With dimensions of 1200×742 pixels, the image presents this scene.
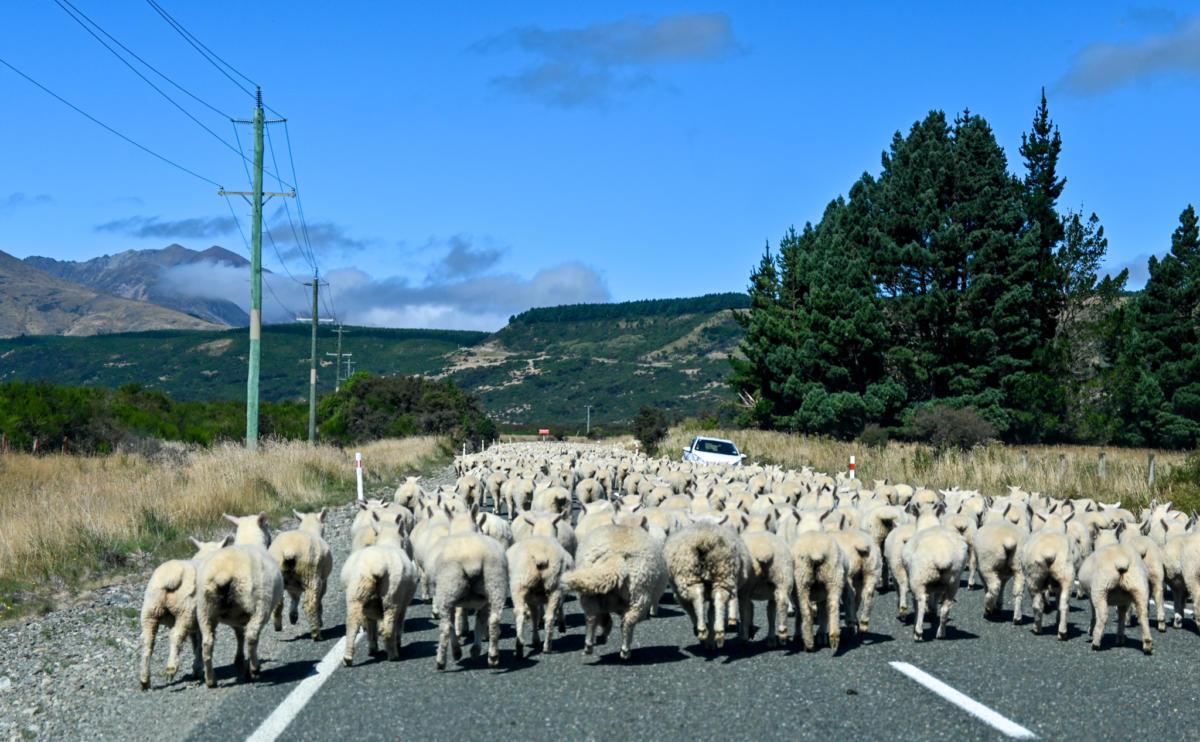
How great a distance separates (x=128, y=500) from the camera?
19.6 metres

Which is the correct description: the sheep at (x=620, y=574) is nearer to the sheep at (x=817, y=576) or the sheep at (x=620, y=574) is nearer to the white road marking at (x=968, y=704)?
the sheep at (x=817, y=576)

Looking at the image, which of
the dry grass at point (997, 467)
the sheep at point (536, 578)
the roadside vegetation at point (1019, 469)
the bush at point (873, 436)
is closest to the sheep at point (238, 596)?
the sheep at point (536, 578)

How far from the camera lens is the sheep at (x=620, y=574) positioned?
945 cm

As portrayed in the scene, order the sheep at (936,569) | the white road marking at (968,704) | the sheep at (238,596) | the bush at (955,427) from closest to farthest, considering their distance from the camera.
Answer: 1. the white road marking at (968,704)
2. the sheep at (238,596)
3. the sheep at (936,569)
4. the bush at (955,427)

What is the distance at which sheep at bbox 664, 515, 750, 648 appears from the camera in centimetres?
964

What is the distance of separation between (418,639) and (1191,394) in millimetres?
44782

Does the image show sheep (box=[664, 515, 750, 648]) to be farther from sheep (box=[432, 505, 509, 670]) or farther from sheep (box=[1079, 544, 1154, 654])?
sheep (box=[1079, 544, 1154, 654])

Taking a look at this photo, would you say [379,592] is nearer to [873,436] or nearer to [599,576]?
[599,576]

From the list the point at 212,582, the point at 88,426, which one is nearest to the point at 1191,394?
the point at 88,426

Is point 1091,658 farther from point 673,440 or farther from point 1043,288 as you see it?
point 673,440

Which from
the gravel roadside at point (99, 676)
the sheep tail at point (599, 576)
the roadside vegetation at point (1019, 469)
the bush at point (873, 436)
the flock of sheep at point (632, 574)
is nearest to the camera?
the gravel roadside at point (99, 676)

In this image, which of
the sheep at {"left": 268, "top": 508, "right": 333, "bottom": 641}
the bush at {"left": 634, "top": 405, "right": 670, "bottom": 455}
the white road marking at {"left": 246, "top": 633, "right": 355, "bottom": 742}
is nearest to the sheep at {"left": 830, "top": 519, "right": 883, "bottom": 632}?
the white road marking at {"left": 246, "top": 633, "right": 355, "bottom": 742}

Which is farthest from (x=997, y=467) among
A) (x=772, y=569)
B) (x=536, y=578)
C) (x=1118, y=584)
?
(x=536, y=578)

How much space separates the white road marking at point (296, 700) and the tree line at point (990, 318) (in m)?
41.0
